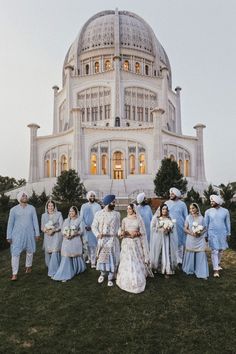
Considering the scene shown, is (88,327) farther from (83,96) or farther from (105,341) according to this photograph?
(83,96)

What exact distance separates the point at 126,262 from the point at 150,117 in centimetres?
4078

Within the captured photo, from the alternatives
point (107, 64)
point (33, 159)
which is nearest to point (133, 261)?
point (33, 159)

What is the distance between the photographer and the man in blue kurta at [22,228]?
278 inches

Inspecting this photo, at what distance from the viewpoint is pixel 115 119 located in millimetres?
41312

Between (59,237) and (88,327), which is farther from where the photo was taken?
(59,237)

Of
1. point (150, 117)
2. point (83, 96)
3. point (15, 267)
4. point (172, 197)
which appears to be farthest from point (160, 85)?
point (15, 267)

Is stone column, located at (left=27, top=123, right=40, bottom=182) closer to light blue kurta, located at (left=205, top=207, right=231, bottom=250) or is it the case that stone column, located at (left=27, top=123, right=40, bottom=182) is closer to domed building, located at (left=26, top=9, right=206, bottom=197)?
domed building, located at (left=26, top=9, right=206, bottom=197)

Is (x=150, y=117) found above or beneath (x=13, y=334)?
above

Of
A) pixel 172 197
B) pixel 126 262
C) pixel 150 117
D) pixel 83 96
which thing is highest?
pixel 83 96

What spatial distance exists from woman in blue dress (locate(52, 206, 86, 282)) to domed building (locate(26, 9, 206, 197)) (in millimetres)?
22757

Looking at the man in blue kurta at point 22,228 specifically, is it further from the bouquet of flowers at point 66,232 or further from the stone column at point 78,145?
the stone column at point 78,145

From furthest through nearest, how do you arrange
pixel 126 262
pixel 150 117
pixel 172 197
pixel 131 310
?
pixel 150 117, pixel 172 197, pixel 126 262, pixel 131 310

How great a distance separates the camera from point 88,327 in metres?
4.24

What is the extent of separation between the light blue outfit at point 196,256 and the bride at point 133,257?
4.32ft
